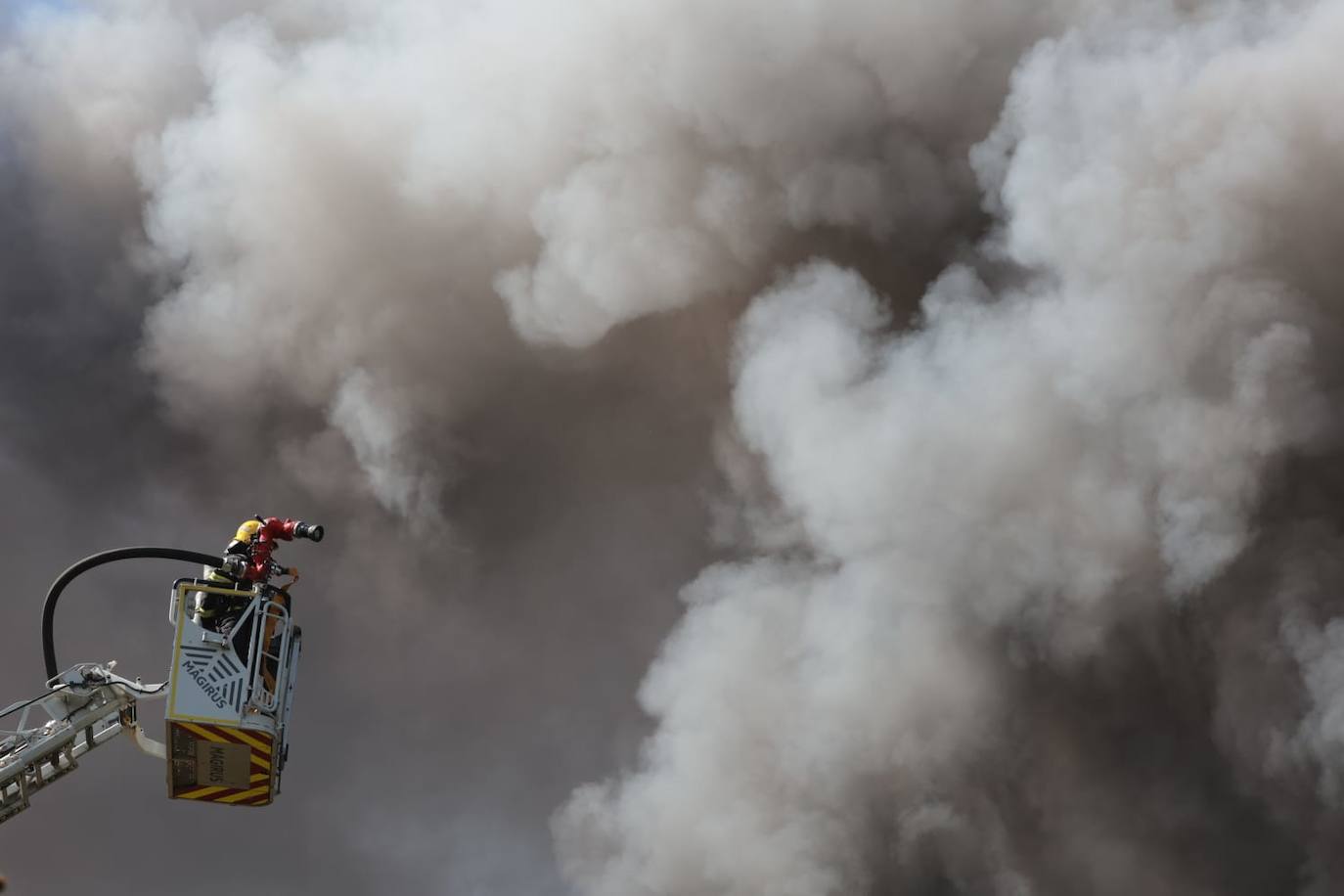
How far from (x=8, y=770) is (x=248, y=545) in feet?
8.30

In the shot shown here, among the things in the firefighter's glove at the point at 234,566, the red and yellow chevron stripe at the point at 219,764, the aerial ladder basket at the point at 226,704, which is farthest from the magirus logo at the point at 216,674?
the firefighter's glove at the point at 234,566

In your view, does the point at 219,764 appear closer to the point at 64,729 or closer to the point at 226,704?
the point at 226,704

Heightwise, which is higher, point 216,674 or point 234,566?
point 234,566

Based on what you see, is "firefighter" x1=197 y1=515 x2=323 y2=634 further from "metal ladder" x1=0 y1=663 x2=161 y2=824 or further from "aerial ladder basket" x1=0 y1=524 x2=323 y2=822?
"metal ladder" x1=0 y1=663 x2=161 y2=824

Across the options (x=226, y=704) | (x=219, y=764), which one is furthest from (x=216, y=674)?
(x=219, y=764)

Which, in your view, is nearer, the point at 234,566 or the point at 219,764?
the point at 219,764

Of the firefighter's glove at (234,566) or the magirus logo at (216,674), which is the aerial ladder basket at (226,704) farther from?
the firefighter's glove at (234,566)

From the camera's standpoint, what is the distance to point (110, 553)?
37.3 ft

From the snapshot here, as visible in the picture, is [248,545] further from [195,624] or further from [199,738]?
[199,738]

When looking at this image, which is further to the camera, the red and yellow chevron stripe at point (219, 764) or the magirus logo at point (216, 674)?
the magirus logo at point (216, 674)

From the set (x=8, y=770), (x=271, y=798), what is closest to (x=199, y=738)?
(x=271, y=798)

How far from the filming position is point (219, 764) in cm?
1095

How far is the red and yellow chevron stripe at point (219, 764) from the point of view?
423 inches

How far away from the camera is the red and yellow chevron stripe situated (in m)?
10.8
